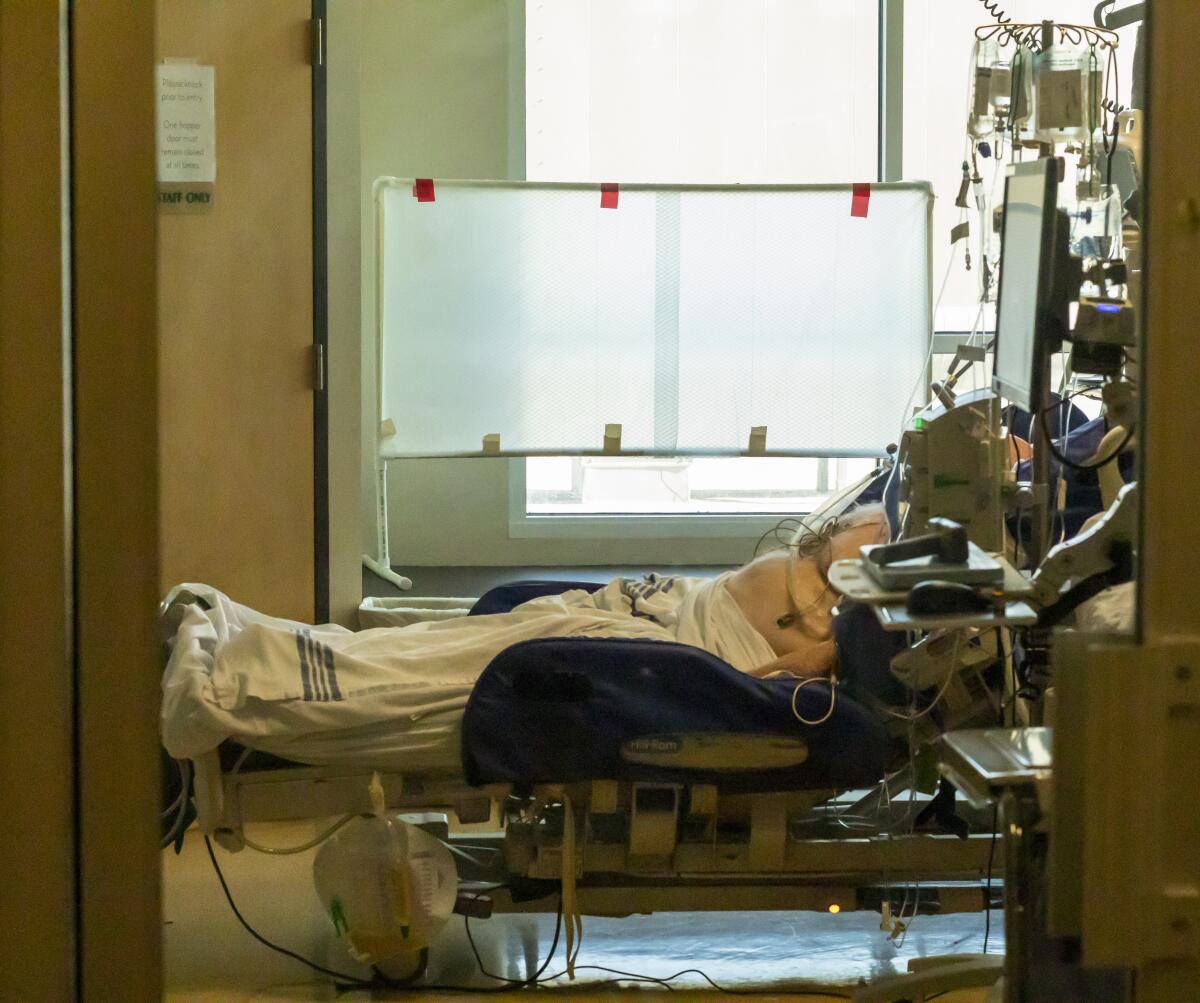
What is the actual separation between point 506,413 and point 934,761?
6.76ft

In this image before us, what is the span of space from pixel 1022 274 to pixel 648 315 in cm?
221

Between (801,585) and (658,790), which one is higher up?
(801,585)

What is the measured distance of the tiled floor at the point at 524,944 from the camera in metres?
2.67

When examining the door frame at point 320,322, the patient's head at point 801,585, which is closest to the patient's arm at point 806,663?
the patient's head at point 801,585

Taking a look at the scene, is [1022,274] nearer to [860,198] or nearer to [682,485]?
[860,198]

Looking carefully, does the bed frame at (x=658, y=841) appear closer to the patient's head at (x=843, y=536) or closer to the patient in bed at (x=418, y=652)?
the patient in bed at (x=418, y=652)

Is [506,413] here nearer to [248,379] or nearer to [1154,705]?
[248,379]

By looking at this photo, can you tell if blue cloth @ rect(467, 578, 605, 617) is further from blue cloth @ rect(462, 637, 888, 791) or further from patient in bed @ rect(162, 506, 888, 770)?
blue cloth @ rect(462, 637, 888, 791)

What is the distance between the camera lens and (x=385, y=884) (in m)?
2.49

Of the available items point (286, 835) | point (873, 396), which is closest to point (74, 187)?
point (286, 835)

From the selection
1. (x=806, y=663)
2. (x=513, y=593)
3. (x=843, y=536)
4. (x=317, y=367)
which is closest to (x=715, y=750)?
(x=806, y=663)

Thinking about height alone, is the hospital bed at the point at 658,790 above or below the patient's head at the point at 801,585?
below

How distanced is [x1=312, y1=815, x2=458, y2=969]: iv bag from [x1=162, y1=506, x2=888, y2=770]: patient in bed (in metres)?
0.14

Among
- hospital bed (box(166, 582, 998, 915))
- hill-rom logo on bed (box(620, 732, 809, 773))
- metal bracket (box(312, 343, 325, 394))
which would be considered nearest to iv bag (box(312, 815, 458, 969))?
hospital bed (box(166, 582, 998, 915))
